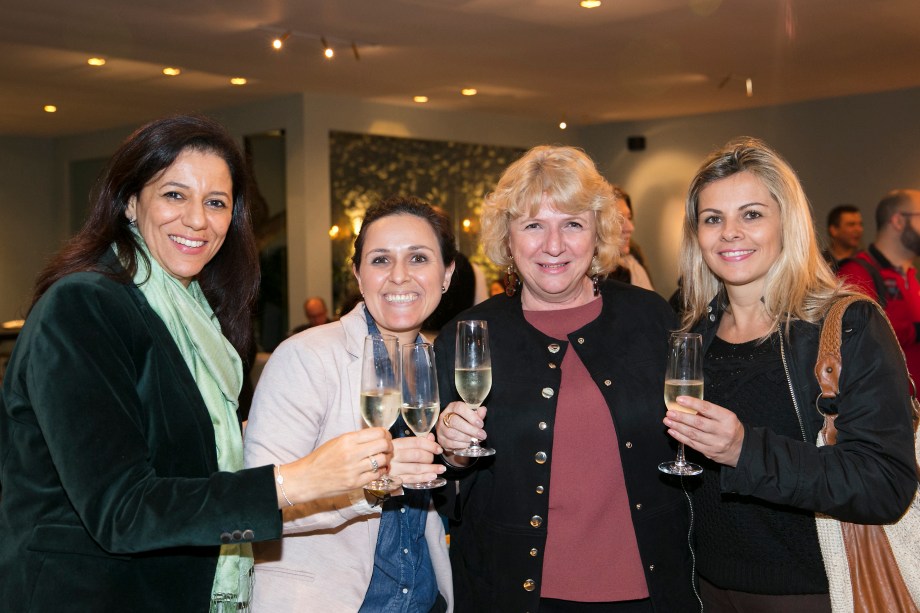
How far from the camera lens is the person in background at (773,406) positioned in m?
2.04

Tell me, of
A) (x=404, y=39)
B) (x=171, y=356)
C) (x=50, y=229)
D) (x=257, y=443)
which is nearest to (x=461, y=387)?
(x=257, y=443)

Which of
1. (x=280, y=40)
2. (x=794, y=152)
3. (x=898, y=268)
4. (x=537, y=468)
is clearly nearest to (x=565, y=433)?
(x=537, y=468)

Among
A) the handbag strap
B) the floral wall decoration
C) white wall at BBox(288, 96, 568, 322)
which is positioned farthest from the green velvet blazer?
white wall at BBox(288, 96, 568, 322)

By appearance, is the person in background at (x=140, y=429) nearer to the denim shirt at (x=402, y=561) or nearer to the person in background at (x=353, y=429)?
the person in background at (x=353, y=429)

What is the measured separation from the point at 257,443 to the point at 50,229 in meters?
14.6

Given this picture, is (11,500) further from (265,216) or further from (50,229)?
(50,229)

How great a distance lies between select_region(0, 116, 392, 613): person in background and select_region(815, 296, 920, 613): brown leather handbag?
1.08 m

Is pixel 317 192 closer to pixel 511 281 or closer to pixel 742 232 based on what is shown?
pixel 511 281

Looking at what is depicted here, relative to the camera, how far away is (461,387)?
2176 millimetres

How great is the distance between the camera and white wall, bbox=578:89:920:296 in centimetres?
1087

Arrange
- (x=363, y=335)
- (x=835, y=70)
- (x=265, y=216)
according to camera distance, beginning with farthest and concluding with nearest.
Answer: (x=265, y=216) < (x=835, y=70) < (x=363, y=335)

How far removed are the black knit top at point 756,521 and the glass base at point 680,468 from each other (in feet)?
0.54

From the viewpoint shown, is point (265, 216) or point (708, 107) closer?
point (265, 216)

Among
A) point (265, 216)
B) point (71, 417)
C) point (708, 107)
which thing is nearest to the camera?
point (71, 417)
